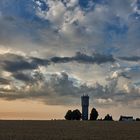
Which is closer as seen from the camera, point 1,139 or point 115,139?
point 1,139

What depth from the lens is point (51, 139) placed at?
50.4 meters

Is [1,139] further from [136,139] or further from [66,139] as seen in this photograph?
[136,139]

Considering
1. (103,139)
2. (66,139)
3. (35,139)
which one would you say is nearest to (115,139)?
(103,139)

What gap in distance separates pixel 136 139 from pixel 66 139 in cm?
858

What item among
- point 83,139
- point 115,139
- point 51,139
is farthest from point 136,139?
point 51,139

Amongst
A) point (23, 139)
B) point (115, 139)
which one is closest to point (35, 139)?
point (23, 139)

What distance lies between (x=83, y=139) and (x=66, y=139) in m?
1.99

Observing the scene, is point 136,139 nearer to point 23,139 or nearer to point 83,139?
point 83,139

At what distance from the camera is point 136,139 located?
52781 millimetres

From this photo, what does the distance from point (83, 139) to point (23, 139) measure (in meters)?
6.97

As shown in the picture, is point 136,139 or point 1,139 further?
point 136,139

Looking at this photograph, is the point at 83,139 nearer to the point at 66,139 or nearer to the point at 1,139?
the point at 66,139

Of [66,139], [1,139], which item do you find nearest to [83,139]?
[66,139]

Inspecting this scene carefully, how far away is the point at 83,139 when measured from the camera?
51188mm
